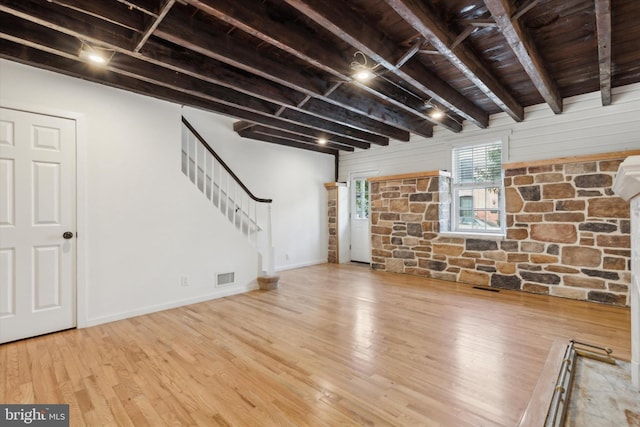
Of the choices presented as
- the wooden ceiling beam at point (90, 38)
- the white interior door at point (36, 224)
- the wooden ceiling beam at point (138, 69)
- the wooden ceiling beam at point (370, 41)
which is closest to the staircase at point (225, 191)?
the wooden ceiling beam at point (138, 69)

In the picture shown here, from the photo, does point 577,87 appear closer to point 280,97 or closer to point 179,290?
point 280,97

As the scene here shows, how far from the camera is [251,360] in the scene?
2.33 meters

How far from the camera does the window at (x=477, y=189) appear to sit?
4.67m

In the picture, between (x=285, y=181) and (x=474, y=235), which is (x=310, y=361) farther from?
(x=285, y=181)

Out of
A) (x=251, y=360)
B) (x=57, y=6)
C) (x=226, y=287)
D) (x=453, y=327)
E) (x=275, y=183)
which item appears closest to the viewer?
(x=57, y=6)

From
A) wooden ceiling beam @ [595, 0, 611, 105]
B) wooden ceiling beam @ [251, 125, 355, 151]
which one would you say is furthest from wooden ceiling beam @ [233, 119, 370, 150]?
wooden ceiling beam @ [595, 0, 611, 105]

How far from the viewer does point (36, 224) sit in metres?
2.83

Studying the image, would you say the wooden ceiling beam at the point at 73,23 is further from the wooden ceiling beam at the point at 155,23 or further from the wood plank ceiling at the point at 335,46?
the wooden ceiling beam at the point at 155,23

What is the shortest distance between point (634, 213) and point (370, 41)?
2.14 metres

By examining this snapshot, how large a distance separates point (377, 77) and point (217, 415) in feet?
10.5

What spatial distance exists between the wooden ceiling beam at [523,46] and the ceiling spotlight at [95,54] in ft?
9.90

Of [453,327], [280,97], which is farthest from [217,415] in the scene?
[280,97]

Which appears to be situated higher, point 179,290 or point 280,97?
point 280,97

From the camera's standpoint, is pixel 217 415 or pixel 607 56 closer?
pixel 217 415
